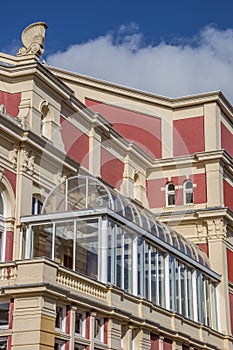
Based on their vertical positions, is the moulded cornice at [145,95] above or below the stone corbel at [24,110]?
above

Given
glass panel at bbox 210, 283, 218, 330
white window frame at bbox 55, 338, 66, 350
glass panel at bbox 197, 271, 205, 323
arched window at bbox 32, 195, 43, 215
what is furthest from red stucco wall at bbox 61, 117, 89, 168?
white window frame at bbox 55, 338, 66, 350

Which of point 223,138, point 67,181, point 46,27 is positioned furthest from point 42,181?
point 223,138

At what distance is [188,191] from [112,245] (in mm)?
13729

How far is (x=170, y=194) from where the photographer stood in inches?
1516

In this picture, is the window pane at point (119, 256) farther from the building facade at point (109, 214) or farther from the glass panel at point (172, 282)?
the glass panel at point (172, 282)

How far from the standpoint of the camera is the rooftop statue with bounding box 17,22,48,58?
29.3 m

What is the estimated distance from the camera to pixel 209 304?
33219 millimetres

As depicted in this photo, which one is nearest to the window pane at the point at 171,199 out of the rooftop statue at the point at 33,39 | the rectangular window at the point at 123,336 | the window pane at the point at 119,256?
the rooftop statue at the point at 33,39

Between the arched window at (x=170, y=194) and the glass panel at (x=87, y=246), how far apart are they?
12059 mm

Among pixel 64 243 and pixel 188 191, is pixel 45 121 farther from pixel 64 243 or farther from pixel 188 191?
pixel 188 191

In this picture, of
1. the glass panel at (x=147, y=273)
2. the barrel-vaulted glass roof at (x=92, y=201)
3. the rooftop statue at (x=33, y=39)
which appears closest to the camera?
the barrel-vaulted glass roof at (x=92, y=201)

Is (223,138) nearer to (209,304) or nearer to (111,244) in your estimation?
(209,304)

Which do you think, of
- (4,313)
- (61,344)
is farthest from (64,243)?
(61,344)

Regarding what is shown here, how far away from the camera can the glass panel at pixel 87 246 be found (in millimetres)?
25688
